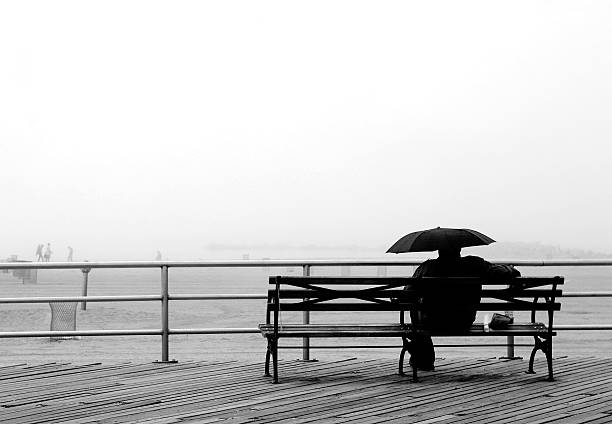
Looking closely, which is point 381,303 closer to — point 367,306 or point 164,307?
point 367,306

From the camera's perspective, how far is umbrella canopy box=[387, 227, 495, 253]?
690cm

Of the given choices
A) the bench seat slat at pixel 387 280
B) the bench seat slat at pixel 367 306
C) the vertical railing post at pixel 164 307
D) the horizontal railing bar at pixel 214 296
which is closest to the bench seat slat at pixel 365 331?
the bench seat slat at pixel 367 306

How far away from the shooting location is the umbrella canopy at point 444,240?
272 inches

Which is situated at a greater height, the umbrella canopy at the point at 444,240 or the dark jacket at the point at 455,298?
the umbrella canopy at the point at 444,240

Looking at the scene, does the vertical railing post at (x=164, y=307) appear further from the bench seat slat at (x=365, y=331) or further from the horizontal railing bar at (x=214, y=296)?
the bench seat slat at (x=365, y=331)

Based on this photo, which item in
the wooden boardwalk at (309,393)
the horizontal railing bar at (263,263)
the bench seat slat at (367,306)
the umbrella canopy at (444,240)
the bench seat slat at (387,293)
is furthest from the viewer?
the horizontal railing bar at (263,263)

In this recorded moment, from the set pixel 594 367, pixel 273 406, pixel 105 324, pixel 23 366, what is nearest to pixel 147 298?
pixel 23 366

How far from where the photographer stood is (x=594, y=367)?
24.1ft

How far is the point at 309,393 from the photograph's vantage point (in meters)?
6.18

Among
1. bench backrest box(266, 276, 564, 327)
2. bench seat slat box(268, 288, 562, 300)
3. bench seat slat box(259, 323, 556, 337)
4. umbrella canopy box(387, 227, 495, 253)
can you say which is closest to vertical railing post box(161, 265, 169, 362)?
bench seat slat box(259, 323, 556, 337)

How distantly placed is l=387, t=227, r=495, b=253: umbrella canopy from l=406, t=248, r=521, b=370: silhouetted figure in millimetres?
57

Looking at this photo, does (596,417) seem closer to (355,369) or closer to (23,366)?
(355,369)

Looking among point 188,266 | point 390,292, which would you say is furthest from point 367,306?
point 188,266

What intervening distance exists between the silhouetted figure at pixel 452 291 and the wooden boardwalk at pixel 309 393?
1.32 feet
